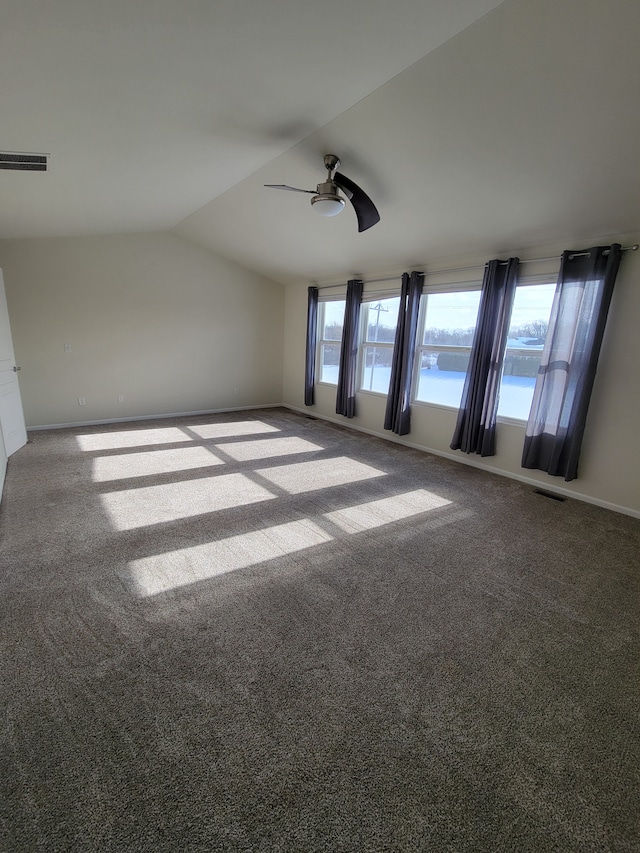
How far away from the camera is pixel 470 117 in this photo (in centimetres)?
231

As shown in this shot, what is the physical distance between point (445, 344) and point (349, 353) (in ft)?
4.90

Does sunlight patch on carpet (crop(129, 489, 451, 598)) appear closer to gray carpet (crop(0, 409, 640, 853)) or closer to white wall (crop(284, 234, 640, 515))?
gray carpet (crop(0, 409, 640, 853))

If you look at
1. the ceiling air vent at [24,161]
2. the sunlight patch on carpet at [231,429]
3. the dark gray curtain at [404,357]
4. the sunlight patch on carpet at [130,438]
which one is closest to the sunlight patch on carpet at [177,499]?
the sunlight patch on carpet at [130,438]

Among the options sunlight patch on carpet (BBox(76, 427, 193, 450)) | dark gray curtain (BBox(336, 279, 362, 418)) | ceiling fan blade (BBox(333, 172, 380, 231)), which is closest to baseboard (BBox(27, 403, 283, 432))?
sunlight patch on carpet (BBox(76, 427, 193, 450))

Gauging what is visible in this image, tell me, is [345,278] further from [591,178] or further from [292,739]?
[292,739]

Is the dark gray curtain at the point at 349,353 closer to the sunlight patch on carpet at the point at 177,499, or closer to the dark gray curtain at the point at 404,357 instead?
the dark gray curtain at the point at 404,357

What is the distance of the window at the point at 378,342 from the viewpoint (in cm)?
527

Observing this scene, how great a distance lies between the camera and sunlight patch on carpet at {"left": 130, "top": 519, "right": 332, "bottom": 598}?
7.34 ft

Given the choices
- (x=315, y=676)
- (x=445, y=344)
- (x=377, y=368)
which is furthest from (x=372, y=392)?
(x=315, y=676)

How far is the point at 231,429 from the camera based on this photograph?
562cm

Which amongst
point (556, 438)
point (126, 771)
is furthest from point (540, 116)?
point (126, 771)

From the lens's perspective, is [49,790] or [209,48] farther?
[209,48]

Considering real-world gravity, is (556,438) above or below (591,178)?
below

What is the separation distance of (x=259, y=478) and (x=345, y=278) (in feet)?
11.5
